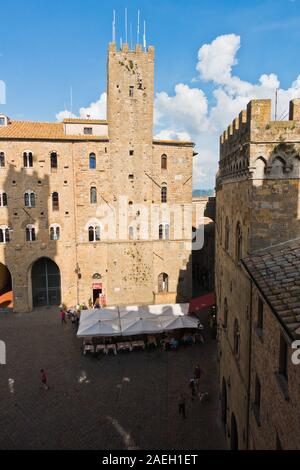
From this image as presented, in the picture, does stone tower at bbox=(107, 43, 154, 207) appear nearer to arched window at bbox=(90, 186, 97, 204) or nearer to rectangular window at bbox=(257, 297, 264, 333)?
arched window at bbox=(90, 186, 97, 204)

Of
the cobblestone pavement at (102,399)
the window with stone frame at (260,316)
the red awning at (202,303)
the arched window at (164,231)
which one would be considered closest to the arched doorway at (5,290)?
the cobblestone pavement at (102,399)

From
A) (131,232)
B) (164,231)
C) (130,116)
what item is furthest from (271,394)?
(130,116)

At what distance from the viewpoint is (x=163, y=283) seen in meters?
31.7

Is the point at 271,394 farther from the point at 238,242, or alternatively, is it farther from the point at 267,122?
the point at 267,122

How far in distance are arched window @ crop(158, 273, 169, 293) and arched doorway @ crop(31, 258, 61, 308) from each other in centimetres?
953

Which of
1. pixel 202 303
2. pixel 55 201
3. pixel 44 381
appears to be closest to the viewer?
pixel 44 381

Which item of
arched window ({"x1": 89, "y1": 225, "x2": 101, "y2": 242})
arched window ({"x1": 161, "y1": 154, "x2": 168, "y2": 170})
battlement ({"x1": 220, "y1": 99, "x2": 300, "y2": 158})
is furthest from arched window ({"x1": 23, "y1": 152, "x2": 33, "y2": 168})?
battlement ({"x1": 220, "y1": 99, "x2": 300, "y2": 158})

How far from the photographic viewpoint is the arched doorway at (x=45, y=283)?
101ft

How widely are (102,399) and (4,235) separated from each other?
17.4m

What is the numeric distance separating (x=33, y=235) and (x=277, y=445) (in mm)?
25920

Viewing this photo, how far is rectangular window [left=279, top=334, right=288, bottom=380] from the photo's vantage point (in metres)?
7.29

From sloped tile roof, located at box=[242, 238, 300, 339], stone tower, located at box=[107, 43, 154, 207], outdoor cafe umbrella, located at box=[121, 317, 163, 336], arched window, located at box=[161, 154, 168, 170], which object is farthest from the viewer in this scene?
arched window, located at box=[161, 154, 168, 170]
